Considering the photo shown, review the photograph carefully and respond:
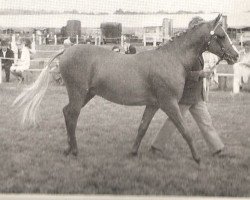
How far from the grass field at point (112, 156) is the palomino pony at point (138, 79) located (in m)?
0.08

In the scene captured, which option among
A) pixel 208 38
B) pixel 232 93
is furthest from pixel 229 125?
pixel 208 38

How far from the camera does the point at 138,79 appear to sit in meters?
3.66

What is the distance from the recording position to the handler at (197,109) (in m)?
3.61

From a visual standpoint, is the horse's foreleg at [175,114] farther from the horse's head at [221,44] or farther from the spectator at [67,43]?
the spectator at [67,43]

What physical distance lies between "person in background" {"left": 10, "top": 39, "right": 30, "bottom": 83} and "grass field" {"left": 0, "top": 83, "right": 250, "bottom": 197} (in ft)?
0.27

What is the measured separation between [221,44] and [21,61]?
119cm

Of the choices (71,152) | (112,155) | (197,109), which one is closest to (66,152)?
(71,152)

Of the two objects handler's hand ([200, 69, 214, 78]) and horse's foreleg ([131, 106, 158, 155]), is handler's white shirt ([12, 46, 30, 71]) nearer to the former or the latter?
horse's foreleg ([131, 106, 158, 155])

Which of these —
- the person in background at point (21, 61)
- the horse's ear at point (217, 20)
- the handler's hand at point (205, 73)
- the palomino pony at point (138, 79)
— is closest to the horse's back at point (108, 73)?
the palomino pony at point (138, 79)

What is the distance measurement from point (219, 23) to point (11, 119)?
132 centimetres

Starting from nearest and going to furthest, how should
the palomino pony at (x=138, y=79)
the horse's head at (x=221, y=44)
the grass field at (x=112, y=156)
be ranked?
the grass field at (x=112, y=156) → the horse's head at (x=221, y=44) → the palomino pony at (x=138, y=79)

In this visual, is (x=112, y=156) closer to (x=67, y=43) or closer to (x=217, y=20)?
(x=67, y=43)

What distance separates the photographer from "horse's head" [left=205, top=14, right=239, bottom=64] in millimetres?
3539

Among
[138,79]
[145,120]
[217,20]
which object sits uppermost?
[217,20]
